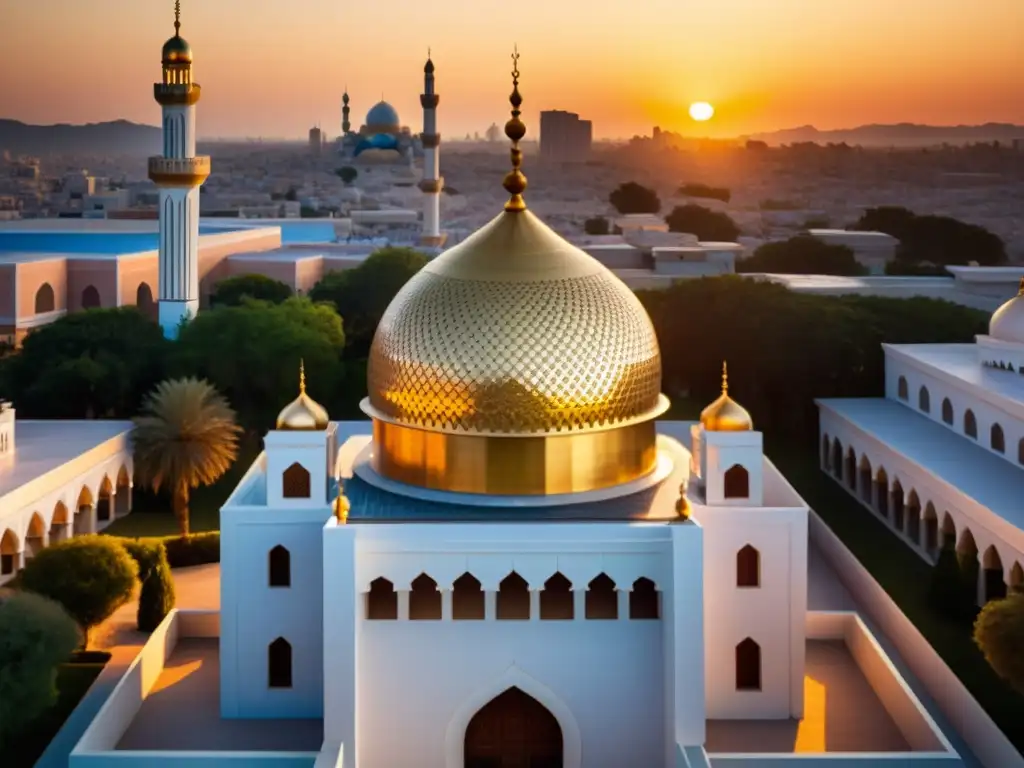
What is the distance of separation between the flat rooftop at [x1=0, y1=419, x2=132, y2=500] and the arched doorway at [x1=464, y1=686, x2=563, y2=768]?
31.5 feet

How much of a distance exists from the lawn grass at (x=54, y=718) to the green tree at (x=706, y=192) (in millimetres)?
103928

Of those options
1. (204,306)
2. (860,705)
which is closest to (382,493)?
(860,705)

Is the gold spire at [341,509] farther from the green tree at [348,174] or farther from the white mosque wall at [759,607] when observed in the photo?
the green tree at [348,174]

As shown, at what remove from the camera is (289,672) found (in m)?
15.5

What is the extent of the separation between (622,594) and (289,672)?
377cm

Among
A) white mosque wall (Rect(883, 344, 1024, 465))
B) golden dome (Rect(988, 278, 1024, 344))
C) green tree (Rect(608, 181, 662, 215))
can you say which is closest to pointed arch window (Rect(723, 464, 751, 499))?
white mosque wall (Rect(883, 344, 1024, 465))

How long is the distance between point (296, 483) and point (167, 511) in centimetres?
1213

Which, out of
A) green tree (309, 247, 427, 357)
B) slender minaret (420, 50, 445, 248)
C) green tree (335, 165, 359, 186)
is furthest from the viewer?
green tree (335, 165, 359, 186)

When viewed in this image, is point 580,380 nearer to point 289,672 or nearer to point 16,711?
point 289,672

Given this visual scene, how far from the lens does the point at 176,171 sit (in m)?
32.4

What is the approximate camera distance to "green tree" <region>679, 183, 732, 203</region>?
12014cm

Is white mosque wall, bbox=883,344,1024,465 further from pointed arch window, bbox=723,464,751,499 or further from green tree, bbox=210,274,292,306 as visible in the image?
green tree, bbox=210,274,292,306

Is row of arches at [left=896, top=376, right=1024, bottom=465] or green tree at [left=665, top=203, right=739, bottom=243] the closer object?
row of arches at [left=896, top=376, right=1024, bottom=465]

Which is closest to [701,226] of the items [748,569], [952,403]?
[952,403]
